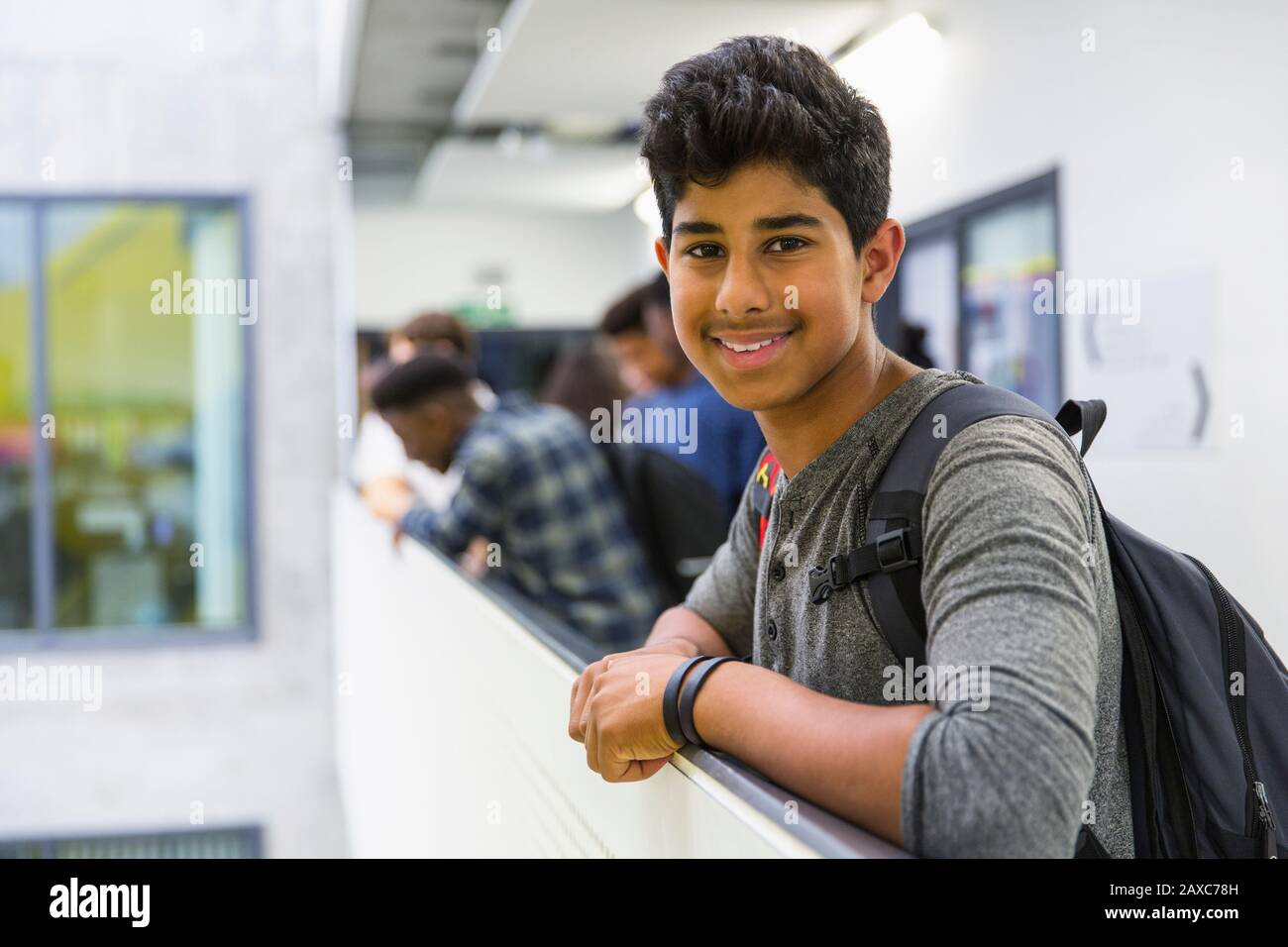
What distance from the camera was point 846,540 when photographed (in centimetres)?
114

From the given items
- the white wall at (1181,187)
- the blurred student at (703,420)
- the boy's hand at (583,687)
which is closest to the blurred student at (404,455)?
the blurred student at (703,420)

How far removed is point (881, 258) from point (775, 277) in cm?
13

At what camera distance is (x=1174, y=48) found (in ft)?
11.6

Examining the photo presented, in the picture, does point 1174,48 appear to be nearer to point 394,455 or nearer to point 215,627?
point 394,455

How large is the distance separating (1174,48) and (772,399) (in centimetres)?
288

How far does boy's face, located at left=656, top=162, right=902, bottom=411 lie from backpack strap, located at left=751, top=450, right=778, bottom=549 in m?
0.14

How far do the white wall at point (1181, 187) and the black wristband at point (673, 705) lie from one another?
6.02 ft

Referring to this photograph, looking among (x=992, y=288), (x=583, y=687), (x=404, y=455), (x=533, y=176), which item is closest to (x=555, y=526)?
(x=404, y=455)

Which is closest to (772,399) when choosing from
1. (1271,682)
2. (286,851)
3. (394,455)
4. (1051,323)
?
(1271,682)

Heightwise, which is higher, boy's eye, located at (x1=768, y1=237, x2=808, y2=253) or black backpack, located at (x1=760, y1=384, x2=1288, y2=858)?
boy's eye, located at (x1=768, y1=237, x2=808, y2=253)

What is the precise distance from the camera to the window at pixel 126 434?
8.38 metres

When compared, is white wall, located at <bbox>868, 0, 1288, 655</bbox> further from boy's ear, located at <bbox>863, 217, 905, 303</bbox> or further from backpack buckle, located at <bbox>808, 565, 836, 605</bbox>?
backpack buckle, located at <bbox>808, 565, 836, 605</bbox>

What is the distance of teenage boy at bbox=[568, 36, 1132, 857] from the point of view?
2.89ft

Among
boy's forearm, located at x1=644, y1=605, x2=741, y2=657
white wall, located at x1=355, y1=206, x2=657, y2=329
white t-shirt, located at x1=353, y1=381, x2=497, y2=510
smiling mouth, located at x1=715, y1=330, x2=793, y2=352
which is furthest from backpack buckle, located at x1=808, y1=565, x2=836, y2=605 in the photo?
white wall, located at x1=355, y1=206, x2=657, y2=329
